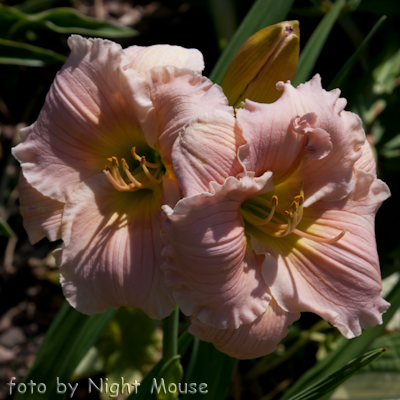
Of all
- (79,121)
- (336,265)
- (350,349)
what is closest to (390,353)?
(350,349)

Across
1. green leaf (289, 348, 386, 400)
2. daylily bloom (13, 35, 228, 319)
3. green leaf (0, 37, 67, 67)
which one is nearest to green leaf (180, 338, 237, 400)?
green leaf (289, 348, 386, 400)

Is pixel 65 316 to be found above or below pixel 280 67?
below

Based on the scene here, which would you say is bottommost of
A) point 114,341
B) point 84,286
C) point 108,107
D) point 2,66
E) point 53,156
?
point 114,341

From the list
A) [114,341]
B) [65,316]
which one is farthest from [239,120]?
[114,341]

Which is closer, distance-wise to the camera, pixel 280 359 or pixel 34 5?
pixel 280 359

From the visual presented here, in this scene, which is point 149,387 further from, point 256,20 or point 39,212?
point 256,20

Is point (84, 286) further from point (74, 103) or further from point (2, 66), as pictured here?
point (2, 66)
